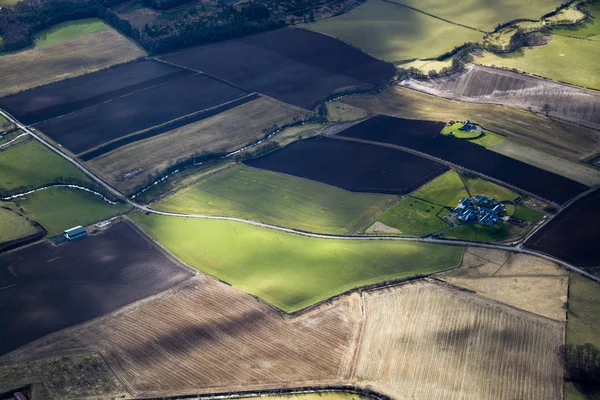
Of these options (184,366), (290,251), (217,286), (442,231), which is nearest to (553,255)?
(442,231)

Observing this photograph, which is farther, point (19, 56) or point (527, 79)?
point (19, 56)

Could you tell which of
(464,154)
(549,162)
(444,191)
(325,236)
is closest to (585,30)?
(549,162)

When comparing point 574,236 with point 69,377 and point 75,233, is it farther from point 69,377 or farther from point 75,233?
point 75,233

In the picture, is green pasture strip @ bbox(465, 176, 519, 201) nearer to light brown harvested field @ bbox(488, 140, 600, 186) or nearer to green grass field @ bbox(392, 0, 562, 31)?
light brown harvested field @ bbox(488, 140, 600, 186)

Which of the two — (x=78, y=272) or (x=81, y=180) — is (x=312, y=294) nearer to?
(x=78, y=272)

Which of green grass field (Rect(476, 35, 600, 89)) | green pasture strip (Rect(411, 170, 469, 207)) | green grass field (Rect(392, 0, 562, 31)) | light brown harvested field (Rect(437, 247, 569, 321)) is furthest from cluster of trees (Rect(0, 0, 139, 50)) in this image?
light brown harvested field (Rect(437, 247, 569, 321))

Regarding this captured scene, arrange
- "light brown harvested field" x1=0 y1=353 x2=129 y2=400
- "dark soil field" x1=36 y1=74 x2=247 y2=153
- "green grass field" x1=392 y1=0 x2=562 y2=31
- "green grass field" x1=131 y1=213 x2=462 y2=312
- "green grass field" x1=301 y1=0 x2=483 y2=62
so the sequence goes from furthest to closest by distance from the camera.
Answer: "green grass field" x1=392 y1=0 x2=562 y2=31, "green grass field" x1=301 y1=0 x2=483 y2=62, "dark soil field" x1=36 y1=74 x2=247 y2=153, "green grass field" x1=131 y1=213 x2=462 y2=312, "light brown harvested field" x1=0 y1=353 x2=129 y2=400
